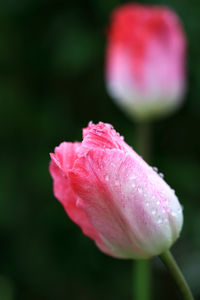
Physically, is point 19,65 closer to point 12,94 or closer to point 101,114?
point 12,94

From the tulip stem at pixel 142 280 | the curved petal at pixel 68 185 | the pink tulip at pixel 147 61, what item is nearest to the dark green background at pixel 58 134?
the pink tulip at pixel 147 61

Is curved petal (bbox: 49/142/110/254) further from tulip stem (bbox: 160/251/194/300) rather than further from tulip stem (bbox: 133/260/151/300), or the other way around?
tulip stem (bbox: 133/260/151/300)

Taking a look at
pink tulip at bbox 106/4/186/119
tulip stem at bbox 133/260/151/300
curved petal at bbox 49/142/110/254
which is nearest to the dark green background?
pink tulip at bbox 106/4/186/119

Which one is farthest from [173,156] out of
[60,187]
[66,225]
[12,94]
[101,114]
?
[60,187]

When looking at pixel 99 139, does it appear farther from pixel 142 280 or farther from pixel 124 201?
pixel 142 280

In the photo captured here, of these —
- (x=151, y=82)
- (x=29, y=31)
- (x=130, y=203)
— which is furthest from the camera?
(x=29, y=31)

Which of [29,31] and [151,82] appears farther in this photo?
[29,31]

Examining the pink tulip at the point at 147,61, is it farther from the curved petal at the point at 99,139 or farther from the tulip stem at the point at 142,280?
the curved petal at the point at 99,139

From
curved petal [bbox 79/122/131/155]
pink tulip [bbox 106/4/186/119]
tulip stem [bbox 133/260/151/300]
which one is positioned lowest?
curved petal [bbox 79/122/131/155]
